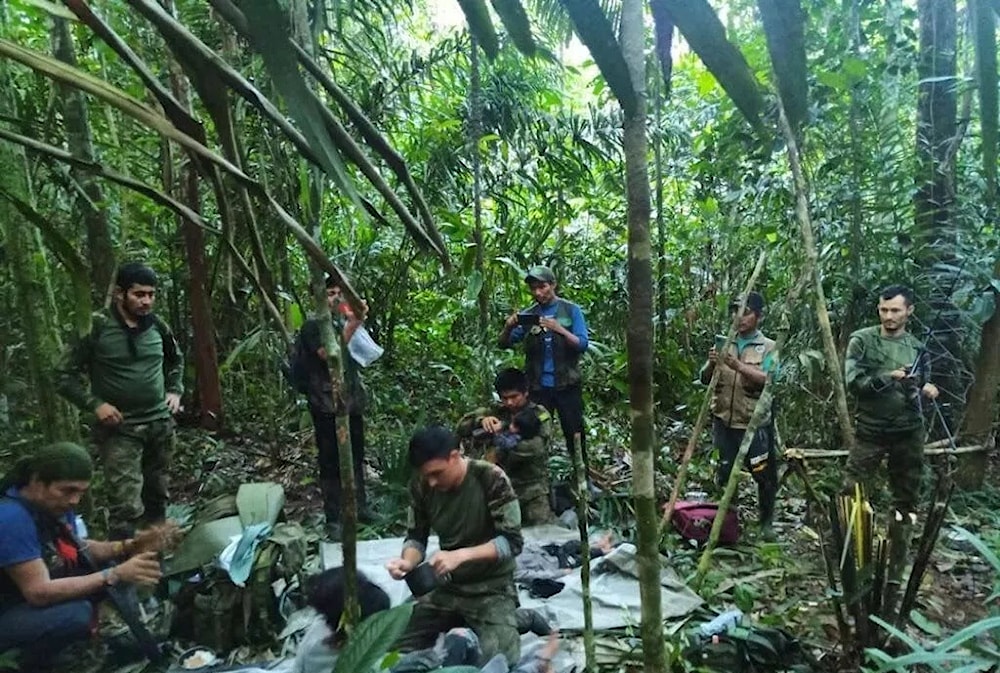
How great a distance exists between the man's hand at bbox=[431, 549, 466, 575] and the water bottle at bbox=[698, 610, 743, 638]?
1.03 meters

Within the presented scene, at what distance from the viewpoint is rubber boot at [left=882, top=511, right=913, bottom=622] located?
264 centimetres

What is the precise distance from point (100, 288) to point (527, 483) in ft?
9.38

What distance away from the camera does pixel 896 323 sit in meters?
3.86

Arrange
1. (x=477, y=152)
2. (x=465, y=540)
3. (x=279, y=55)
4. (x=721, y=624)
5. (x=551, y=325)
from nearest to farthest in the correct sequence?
(x=279, y=55), (x=465, y=540), (x=721, y=624), (x=551, y=325), (x=477, y=152)

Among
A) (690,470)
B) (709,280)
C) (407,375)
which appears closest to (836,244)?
(690,470)

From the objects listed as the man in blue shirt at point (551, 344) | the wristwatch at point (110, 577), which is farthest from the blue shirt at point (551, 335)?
the wristwatch at point (110, 577)

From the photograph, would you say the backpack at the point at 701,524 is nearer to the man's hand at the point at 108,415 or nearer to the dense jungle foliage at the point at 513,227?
the dense jungle foliage at the point at 513,227

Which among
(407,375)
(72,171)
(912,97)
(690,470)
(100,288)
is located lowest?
(690,470)

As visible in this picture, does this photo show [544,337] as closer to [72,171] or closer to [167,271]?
[72,171]

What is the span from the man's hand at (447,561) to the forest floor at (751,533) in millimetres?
879

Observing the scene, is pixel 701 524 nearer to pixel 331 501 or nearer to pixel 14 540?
pixel 331 501

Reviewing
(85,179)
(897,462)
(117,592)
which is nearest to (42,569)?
(117,592)

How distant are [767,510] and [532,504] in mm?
1324

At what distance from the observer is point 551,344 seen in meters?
4.68
